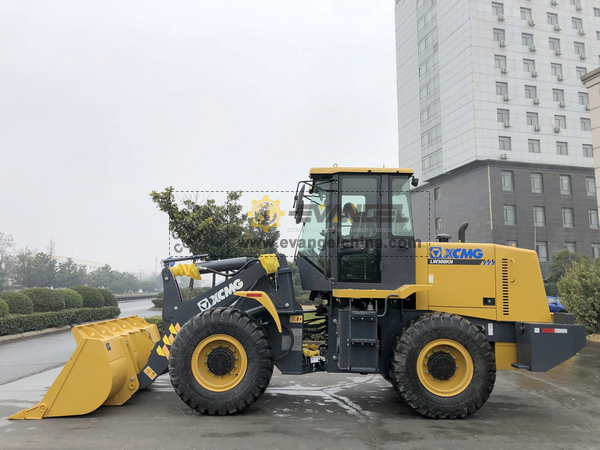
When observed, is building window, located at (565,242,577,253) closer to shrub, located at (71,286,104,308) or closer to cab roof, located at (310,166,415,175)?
shrub, located at (71,286,104,308)

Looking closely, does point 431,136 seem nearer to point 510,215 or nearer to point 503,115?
point 503,115

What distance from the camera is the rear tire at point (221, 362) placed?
Answer: 18.5 ft

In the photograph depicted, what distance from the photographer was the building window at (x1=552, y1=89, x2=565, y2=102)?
4088cm

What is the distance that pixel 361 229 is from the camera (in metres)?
6.26

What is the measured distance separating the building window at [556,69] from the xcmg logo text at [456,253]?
43.6m

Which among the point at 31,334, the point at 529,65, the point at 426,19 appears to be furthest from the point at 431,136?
the point at 31,334

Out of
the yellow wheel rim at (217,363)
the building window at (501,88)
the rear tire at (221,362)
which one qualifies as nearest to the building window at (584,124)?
the building window at (501,88)

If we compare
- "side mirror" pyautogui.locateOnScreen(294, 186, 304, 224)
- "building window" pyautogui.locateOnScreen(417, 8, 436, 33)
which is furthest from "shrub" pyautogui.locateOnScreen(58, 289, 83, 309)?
"building window" pyautogui.locateOnScreen(417, 8, 436, 33)

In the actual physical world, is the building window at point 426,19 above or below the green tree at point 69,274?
above

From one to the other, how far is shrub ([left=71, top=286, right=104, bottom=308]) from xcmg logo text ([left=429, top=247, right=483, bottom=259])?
56.9 feet

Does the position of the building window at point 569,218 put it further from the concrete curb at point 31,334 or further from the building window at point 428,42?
the concrete curb at point 31,334

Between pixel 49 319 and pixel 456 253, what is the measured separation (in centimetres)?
1491

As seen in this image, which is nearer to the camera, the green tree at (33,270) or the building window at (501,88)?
the building window at (501,88)

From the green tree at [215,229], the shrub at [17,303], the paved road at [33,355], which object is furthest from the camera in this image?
the shrub at [17,303]
